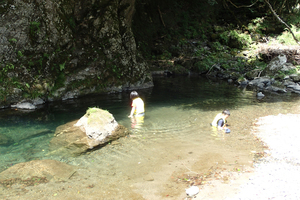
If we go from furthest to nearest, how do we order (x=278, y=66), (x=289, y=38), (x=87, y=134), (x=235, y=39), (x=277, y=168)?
(x=235, y=39) → (x=289, y=38) → (x=278, y=66) → (x=87, y=134) → (x=277, y=168)

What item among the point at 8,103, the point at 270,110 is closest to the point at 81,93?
the point at 8,103

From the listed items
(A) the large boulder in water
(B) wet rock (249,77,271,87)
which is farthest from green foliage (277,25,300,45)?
(A) the large boulder in water

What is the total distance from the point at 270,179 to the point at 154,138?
395 centimetres

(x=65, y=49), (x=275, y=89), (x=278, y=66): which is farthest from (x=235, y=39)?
(x=65, y=49)

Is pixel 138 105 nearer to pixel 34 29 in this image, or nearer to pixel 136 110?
pixel 136 110

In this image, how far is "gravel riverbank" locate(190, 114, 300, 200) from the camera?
4172 mm

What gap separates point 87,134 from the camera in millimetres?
7586

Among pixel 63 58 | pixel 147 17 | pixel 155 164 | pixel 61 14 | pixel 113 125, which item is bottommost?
pixel 155 164

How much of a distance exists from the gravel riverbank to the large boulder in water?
3971 millimetres

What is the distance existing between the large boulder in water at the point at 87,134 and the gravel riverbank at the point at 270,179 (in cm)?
397

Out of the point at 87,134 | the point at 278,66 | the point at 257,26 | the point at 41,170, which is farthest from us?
the point at 257,26

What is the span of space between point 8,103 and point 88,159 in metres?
7.78

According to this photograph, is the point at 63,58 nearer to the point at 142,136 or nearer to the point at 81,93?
the point at 81,93

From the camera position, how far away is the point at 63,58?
43.9ft
